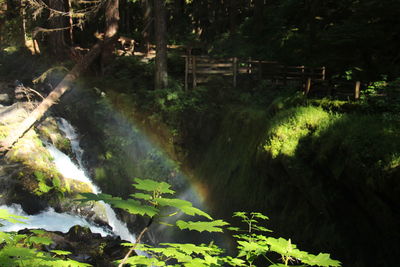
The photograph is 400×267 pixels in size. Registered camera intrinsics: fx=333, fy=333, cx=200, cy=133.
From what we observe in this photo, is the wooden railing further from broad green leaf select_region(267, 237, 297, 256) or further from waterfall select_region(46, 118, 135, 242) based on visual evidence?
broad green leaf select_region(267, 237, 297, 256)

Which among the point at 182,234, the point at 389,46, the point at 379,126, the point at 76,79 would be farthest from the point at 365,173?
the point at 76,79

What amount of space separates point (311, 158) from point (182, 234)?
6027 millimetres

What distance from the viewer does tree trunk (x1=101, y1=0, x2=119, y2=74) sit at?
18031 mm

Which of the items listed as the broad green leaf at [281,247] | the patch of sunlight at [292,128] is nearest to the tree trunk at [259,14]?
the patch of sunlight at [292,128]

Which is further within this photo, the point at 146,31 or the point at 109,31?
the point at 146,31

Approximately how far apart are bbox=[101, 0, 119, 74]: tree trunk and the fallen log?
237 millimetres

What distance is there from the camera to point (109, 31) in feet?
59.4

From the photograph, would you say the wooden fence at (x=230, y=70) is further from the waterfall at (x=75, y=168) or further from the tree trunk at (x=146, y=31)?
the tree trunk at (x=146, y=31)

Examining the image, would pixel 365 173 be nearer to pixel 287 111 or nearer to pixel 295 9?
pixel 287 111

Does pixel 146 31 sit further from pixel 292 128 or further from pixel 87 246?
pixel 292 128

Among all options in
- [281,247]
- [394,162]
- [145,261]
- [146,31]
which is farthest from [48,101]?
[281,247]

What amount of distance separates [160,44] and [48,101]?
5650mm

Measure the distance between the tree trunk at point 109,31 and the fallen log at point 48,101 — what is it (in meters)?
0.24

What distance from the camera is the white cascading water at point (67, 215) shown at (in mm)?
10648
